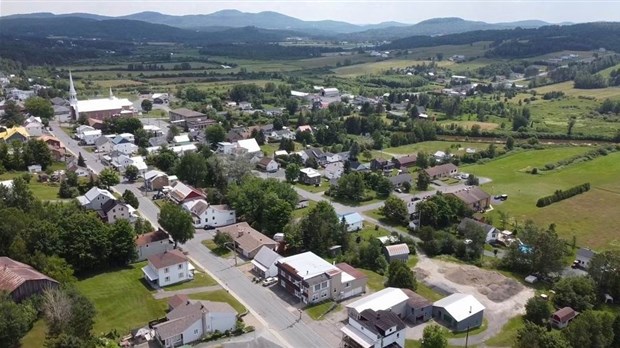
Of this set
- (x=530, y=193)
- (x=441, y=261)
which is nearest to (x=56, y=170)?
(x=441, y=261)

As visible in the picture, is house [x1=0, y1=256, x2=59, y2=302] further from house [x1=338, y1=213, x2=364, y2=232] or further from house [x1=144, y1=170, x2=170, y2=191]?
house [x1=338, y1=213, x2=364, y2=232]

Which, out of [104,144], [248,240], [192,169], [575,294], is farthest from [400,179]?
[104,144]

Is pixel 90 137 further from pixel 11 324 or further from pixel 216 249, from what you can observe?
pixel 11 324

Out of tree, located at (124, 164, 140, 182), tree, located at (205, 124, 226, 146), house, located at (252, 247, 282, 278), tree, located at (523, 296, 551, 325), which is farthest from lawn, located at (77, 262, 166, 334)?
tree, located at (205, 124, 226, 146)

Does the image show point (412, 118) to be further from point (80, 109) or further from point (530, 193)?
point (80, 109)

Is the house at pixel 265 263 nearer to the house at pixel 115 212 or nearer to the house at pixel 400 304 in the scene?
the house at pixel 400 304

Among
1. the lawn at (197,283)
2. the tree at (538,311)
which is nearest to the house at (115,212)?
the lawn at (197,283)
